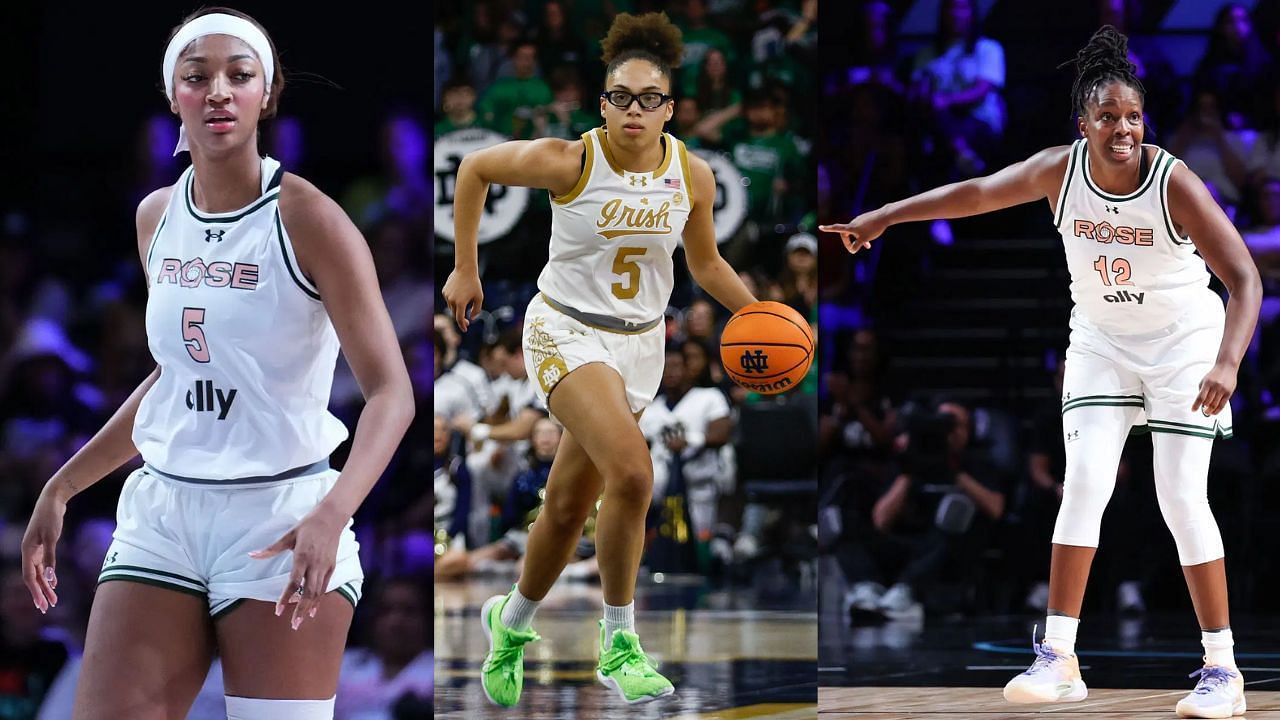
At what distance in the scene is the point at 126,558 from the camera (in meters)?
2.62

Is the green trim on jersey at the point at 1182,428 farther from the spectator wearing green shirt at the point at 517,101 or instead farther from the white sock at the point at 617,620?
the spectator wearing green shirt at the point at 517,101

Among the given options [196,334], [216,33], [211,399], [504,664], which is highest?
[216,33]

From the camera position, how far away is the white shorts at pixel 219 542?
101 inches

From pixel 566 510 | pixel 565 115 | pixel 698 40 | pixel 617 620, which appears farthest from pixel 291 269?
pixel 698 40

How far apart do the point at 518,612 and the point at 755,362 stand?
1.17 meters

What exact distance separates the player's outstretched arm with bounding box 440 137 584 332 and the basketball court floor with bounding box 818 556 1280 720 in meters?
1.80

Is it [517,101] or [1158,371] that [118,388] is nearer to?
[1158,371]

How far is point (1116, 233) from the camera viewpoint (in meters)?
4.88

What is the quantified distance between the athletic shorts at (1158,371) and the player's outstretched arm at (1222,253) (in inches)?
4.0

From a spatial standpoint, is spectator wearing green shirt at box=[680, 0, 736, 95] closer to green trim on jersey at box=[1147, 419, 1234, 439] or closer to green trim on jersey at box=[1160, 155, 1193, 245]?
green trim on jersey at box=[1160, 155, 1193, 245]

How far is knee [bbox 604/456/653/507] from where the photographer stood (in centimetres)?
446

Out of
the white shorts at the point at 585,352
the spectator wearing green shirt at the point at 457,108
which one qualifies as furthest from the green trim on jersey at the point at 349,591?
the spectator wearing green shirt at the point at 457,108

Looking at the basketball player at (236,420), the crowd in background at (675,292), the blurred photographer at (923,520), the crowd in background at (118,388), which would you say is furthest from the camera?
the crowd in background at (675,292)

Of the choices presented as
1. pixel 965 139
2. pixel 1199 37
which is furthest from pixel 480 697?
pixel 1199 37
